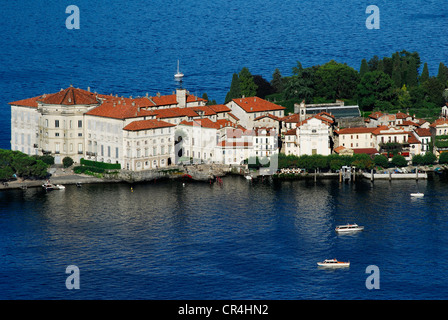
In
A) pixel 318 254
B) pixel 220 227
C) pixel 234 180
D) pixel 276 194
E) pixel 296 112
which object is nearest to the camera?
pixel 318 254

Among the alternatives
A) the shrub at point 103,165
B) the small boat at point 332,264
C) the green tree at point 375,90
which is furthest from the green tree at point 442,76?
the small boat at point 332,264

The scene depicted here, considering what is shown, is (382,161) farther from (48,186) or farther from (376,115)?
(48,186)

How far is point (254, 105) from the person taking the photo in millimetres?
152875

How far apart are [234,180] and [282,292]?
4217 cm

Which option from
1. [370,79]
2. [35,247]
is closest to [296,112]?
[370,79]

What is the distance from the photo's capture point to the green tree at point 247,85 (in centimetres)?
16838

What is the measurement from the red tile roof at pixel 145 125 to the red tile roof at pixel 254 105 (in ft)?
48.6

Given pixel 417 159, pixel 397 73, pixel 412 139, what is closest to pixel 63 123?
pixel 412 139

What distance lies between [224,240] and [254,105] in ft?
158

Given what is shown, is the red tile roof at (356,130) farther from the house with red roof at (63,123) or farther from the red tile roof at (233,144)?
the house with red roof at (63,123)

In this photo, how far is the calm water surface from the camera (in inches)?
3752

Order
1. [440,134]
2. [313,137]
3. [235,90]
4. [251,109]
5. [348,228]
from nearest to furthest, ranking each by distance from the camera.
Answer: [348,228], [313,137], [440,134], [251,109], [235,90]

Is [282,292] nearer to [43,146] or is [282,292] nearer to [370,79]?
[43,146]

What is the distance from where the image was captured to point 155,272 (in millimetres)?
98500
